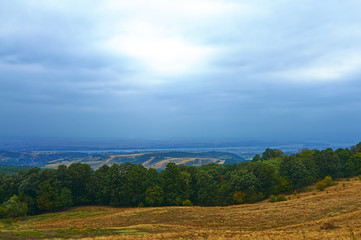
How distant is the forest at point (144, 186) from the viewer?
60.7 m

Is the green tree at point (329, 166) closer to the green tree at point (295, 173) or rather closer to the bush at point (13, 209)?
the green tree at point (295, 173)

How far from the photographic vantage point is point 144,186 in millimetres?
64812

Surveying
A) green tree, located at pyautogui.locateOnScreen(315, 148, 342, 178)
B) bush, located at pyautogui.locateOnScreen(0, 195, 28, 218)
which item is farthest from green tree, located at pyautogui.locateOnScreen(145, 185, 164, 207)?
green tree, located at pyautogui.locateOnScreen(315, 148, 342, 178)

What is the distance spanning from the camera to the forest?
199ft

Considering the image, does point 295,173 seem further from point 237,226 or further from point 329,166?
point 237,226

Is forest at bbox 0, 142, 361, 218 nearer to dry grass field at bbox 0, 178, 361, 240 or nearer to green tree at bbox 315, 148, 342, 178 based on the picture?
green tree at bbox 315, 148, 342, 178

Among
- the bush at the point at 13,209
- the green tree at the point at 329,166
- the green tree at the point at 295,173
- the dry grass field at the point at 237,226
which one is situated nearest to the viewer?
the dry grass field at the point at 237,226

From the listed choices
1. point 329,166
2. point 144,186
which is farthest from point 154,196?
point 329,166

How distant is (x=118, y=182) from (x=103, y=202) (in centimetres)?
712

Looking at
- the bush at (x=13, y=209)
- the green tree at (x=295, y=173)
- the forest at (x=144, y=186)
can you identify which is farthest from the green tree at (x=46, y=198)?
the green tree at (x=295, y=173)

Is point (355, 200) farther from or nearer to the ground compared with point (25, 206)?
farther from the ground

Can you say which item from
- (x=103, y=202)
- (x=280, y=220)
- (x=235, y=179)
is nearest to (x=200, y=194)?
(x=235, y=179)

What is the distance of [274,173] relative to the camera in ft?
217

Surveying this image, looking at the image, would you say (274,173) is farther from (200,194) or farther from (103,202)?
(103,202)
